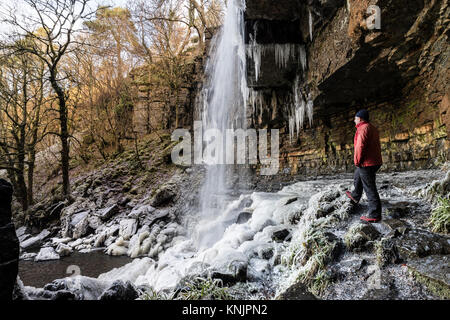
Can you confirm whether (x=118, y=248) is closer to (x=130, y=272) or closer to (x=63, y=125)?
(x=130, y=272)

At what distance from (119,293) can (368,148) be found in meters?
3.96

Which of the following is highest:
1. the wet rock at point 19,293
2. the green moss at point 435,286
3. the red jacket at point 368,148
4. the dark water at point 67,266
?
the red jacket at point 368,148

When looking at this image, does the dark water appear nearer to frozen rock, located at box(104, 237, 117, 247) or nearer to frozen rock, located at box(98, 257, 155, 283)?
frozen rock, located at box(98, 257, 155, 283)

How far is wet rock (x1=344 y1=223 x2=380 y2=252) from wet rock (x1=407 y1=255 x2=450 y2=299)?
0.49 metres

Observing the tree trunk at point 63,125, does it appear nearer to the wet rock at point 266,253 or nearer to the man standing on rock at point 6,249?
the man standing on rock at point 6,249

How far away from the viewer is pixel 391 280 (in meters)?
2.00

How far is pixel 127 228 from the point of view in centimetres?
771

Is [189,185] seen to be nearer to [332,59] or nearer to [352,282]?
[332,59]

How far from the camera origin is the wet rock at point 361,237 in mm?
2602

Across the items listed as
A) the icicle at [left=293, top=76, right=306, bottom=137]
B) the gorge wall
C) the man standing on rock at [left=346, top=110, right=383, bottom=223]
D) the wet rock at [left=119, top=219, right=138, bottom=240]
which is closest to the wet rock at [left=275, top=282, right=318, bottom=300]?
the man standing on rock at [left=346, top=110, right=383, bottom=223]

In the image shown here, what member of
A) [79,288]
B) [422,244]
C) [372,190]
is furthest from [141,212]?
[422,244]

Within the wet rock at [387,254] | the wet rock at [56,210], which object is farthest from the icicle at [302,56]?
the wet rock at [56,210]

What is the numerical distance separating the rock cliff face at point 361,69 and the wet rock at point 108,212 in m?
8.50
